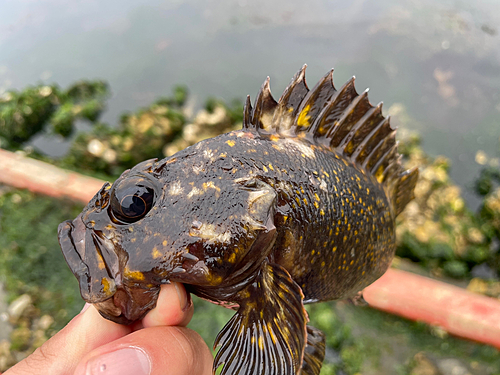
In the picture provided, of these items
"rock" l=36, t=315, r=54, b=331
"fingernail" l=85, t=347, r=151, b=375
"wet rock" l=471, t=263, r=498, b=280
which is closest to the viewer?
"fingernail" l=85, t=347, r=151, b=375

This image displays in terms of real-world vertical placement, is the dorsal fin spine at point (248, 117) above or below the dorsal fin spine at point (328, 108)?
below

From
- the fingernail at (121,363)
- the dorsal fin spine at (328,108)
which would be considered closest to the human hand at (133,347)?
the fingernail at (121,363)

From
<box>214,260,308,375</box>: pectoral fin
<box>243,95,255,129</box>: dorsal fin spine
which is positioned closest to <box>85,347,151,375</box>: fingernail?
<box>214,260,308,375</box>: pectoral fin

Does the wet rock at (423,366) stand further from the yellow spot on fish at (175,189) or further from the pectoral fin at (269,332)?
the yellow spot on fish at (175,189)

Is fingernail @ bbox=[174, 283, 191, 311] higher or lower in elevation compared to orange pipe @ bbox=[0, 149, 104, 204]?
higher

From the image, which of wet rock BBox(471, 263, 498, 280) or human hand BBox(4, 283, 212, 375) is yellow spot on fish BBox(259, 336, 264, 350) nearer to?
human hand BBox(4, 283, 212, 375)

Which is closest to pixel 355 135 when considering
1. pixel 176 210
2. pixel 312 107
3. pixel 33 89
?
pixel 312 107

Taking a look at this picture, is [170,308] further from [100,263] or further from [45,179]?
[45,179]
